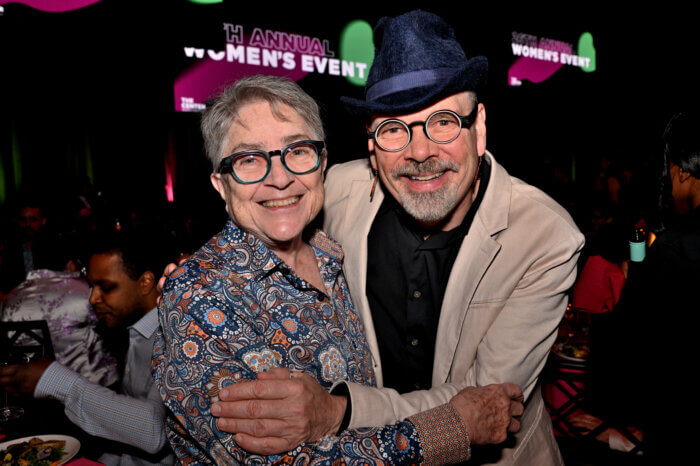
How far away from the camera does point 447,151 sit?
69.4 inches

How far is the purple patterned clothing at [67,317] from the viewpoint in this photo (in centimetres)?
323

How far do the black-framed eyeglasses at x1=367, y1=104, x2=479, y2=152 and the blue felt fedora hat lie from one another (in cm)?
5

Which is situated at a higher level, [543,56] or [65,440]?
[543,56]

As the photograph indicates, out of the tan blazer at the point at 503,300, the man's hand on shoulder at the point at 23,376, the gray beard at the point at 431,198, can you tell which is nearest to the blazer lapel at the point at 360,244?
the tan blazer at the point at 503,300

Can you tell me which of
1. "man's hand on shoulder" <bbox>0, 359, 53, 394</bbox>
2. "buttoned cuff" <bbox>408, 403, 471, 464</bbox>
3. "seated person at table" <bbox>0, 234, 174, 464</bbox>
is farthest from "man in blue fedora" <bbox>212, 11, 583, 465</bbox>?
"man's hand on shoulder" <bbox>0, 359, 53, 394</bbox>

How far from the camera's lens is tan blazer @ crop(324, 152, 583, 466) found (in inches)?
65.9

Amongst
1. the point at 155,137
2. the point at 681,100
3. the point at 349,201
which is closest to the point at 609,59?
the point at 681,100

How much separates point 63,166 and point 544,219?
1002 cm

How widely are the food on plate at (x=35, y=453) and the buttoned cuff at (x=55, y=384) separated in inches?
7.5

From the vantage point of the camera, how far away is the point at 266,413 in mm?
1250

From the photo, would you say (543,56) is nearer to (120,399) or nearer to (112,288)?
(112,288)

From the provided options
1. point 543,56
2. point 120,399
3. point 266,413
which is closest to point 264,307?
point 266,413

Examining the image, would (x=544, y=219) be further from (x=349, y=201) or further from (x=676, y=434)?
(x=676, y=434)

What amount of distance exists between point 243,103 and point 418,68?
24.2 inches
